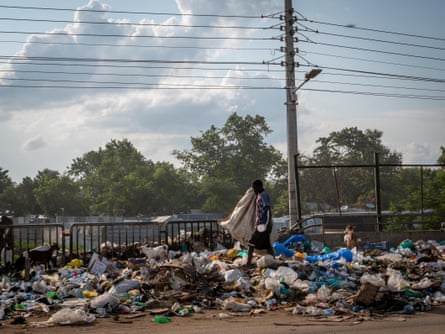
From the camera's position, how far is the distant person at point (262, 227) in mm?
10383

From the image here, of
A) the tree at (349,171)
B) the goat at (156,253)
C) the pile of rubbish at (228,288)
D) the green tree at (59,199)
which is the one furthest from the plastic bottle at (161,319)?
the green tree at (59,199)

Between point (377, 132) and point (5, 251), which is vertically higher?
point (377, 132)

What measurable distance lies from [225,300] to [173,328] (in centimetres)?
170

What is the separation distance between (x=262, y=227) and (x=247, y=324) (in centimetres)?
345

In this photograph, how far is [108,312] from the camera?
7.99 m

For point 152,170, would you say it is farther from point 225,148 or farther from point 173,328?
point 173,328

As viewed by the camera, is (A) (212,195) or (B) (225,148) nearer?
(A) (212,195)

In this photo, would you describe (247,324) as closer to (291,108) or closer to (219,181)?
(291,108)

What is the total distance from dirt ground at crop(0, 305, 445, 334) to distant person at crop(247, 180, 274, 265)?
2.58 meters

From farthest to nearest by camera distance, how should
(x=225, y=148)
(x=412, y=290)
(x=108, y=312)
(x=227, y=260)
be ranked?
(x=225, y=148)
(x=227, y=260)
(x=412, y=290)
(x=108, y=312)

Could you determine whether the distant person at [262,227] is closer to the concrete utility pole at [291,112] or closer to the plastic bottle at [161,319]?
the plastic bottle at [161,319]

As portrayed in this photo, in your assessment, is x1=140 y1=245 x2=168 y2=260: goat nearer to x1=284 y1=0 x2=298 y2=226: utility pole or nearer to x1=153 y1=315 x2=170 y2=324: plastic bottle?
x1=153 y1=315 x2=170 y2=324: plastic bottle

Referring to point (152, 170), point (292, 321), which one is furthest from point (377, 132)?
point (292, 321)

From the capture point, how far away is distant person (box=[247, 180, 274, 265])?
34.1ft
